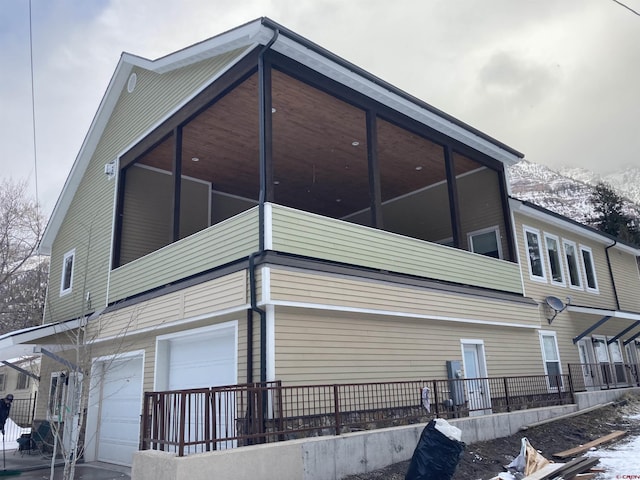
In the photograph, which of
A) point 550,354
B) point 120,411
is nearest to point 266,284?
point 120,411

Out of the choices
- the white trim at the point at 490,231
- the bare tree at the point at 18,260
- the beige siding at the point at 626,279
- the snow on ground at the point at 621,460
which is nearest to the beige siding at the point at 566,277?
the white trim at the point at 490,231

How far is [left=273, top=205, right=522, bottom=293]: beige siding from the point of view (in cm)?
870

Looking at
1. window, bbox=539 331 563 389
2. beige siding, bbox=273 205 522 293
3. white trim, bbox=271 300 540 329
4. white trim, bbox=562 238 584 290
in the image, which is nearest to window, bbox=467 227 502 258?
beige siding, bbox=273 205 522 293

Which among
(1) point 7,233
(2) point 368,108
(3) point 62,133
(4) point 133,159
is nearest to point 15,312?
(1) point 7,233

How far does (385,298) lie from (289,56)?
15.8 ft

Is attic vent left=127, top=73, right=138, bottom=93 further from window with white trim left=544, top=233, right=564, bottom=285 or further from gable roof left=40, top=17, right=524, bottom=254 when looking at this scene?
window with white trim left=544, top=233, right=564, bottom=285

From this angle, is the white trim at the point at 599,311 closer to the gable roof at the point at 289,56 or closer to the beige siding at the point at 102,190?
the gable roof at the point at 289,56

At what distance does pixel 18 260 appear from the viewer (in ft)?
86.9

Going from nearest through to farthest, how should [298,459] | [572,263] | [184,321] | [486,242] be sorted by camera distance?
1. [298,459]
2. [184,321]
3. [486,242]
4. [572,263]

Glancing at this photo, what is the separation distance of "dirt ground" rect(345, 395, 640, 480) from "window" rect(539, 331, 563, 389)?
5.26 feet

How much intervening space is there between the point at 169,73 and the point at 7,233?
1854 cm

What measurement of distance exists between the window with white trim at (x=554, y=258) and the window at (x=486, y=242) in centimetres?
252

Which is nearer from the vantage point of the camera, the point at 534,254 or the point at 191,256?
the point at 191,256

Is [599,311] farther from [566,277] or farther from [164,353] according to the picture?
[164,353]
